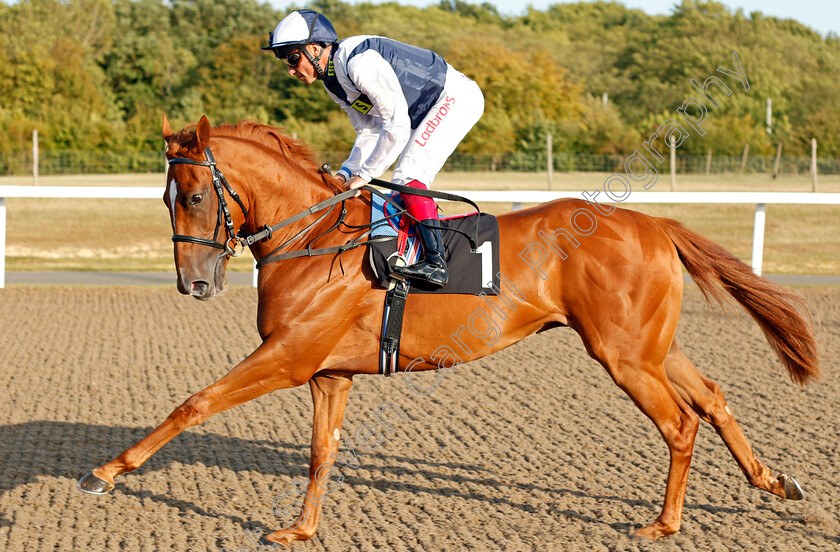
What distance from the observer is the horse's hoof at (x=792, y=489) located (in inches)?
160

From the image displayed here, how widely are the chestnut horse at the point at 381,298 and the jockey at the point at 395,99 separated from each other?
0.23 metres

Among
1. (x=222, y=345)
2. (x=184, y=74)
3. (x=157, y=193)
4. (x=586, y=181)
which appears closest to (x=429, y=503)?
(x=222, y=345)

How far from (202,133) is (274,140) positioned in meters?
0.49

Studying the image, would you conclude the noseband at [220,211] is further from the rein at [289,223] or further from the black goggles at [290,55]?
the black goggles at [290,55]

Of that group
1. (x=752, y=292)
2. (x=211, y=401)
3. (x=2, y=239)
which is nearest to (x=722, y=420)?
(x=752, y=292)

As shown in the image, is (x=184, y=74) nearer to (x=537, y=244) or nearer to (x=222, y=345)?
(x=222, y=345)

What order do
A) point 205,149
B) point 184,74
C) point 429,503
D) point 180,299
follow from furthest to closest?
point 184,74
point 180,299
point 429,503
point 205,149

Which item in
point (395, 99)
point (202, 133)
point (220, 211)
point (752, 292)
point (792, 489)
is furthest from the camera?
point (752, 292)

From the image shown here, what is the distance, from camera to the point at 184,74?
43750mm

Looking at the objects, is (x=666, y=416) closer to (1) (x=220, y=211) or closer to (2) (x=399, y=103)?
(2) (x=399, y=103)

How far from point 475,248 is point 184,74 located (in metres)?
42.9

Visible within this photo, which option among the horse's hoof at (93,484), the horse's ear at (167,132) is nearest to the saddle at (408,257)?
the horse's ear at (167,132)

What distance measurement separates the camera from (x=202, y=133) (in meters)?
3.49

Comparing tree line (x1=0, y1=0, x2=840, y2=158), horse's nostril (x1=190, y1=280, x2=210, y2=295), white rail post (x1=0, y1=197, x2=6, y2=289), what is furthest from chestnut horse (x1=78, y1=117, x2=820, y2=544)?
tree line (x1=0, y1=0, x2=840, y2=158)
